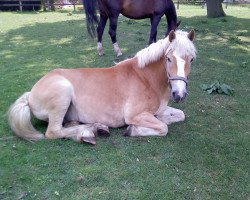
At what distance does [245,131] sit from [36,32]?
11.4 meters

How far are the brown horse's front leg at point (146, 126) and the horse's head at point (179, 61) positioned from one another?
26.3 inches

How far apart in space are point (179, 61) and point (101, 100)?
1260mm

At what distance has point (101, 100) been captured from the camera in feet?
15.9

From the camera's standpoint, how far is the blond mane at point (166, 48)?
423 centimetres

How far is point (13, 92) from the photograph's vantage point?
6.60m

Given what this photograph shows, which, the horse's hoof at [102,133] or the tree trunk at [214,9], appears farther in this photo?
the tree trunk at [214,9]

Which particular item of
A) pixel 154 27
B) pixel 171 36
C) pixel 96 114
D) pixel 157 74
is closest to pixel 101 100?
pixel 96 114

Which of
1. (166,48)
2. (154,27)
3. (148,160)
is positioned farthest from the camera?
(154,27)

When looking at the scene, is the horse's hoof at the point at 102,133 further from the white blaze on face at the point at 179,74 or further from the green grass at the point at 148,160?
the white blaze on face at the point at 179,74

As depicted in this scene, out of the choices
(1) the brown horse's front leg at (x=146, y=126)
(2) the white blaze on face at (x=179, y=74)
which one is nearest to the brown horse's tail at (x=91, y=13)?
(1) the brown horse's front leg at (x=146, y=126)

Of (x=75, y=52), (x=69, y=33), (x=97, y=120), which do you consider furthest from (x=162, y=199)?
(x=69, y=33)

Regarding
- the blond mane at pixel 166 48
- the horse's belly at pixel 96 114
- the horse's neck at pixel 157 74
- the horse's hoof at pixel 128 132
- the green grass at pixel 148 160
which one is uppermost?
the blond mane at pixel 166 48

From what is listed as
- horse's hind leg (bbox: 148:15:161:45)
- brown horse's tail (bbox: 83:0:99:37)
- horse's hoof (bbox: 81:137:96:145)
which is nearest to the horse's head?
horse's hoof (bbox: 81:137:96:145)

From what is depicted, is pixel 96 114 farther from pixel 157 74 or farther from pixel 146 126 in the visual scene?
pixel 157 74
